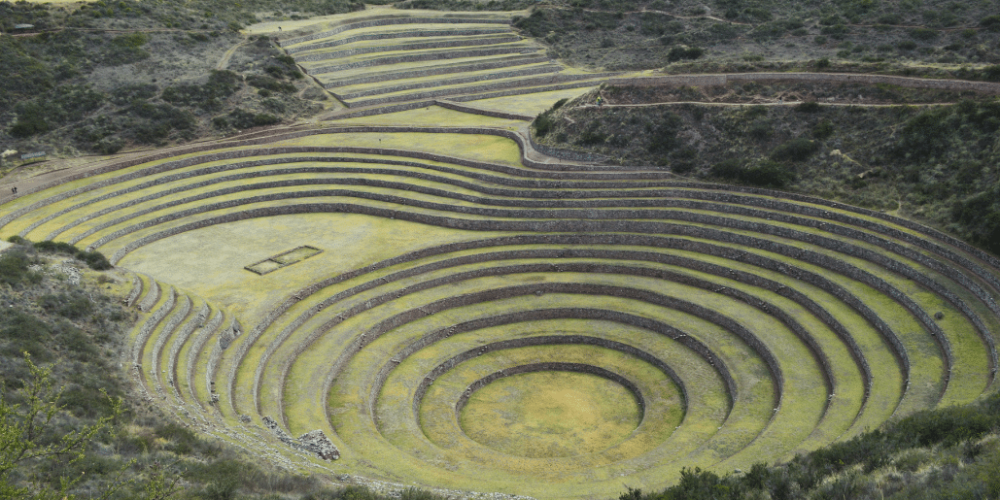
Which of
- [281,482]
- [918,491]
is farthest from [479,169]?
[918,491]

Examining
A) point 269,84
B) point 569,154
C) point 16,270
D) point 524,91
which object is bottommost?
point 16,270

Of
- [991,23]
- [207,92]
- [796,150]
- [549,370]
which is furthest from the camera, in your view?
[991,23]

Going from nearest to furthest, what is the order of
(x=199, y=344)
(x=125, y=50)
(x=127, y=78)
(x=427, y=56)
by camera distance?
(x=199, y=344) < (x=127, y=78) < (x=125, y=50) < (x=427, y=56)

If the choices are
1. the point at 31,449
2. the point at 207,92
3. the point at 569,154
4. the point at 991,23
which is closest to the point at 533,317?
the point at 569,154

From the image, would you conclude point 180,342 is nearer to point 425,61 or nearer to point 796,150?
point 796,150

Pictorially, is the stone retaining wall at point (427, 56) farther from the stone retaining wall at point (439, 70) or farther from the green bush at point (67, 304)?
the green bush at point (67, 304)

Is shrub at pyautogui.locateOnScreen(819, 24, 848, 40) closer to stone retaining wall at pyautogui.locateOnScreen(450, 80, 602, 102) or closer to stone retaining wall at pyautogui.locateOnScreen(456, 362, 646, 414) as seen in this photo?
stone retaining wall at pyautogui.locateOnScreen(450, 80, 602, 102)
